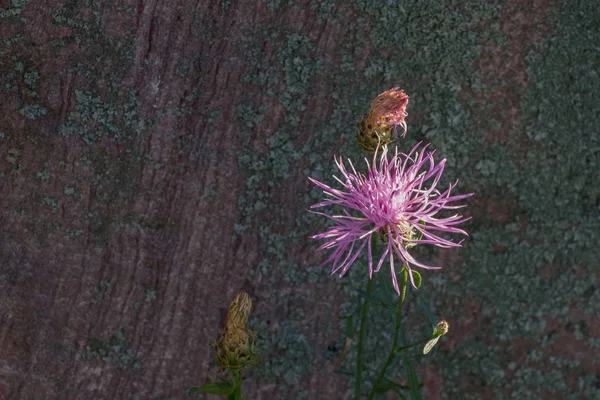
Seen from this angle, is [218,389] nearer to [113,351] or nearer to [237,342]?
[237,342]

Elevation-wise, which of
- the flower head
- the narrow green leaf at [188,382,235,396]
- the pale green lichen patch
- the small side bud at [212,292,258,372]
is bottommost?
the narrow green leaf at [188,382,235,396]

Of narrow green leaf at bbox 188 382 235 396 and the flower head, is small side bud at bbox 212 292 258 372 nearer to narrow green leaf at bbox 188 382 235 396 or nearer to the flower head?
narrow green leaf at bbox 188 382 235 396

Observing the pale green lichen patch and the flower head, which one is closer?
the flower head

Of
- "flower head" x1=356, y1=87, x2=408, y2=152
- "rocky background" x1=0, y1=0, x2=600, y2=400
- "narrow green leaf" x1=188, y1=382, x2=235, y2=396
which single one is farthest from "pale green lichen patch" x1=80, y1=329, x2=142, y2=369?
"flower head" x1=356, y1=87, x2=408, y2=152

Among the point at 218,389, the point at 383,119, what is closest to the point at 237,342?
the point at 218,389

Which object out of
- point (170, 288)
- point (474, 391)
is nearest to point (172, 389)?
point (170, 288)

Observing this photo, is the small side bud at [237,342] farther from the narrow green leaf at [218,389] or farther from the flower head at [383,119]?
the flower head at [383,119]
